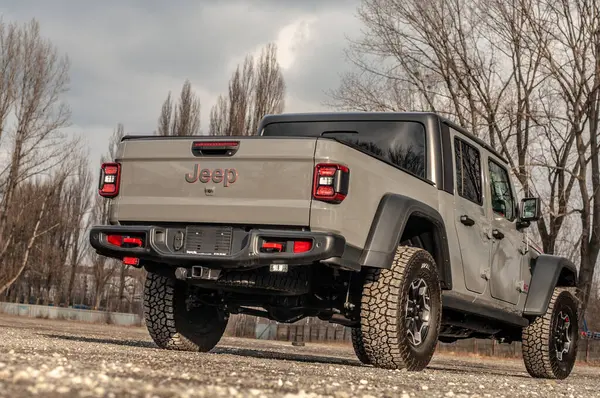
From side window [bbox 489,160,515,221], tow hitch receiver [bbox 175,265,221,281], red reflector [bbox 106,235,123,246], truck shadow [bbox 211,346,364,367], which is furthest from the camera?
side window [bbox 489,160,515,221]

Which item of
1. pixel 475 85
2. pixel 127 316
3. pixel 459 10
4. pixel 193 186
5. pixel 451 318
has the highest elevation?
pixel 459 10

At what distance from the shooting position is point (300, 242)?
5418mm

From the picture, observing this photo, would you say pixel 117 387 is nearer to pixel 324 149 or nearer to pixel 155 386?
pixel 155 386

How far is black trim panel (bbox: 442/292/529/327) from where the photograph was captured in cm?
686

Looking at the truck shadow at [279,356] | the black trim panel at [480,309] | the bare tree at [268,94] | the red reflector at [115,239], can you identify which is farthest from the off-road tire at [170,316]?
the bare tree at [268,94]

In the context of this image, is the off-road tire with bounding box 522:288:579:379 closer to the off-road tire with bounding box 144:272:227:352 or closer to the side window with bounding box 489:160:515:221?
the side window with bounding box 489:160:515:221

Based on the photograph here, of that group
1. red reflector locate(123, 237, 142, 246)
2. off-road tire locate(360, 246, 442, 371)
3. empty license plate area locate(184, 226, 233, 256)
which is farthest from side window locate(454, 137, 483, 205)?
red reflector locate(123, 237, 142, 246)

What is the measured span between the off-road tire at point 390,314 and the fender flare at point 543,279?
252cm

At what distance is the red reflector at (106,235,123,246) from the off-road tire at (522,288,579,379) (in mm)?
4389

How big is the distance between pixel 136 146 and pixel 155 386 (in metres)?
3.45

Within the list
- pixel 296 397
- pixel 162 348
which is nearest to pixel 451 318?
pixel 162 348

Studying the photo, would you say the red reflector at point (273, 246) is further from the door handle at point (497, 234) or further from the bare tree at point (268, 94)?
the bare tree at point (268, 94)

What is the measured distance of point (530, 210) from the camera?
8320 mm

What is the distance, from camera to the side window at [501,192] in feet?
26.3
